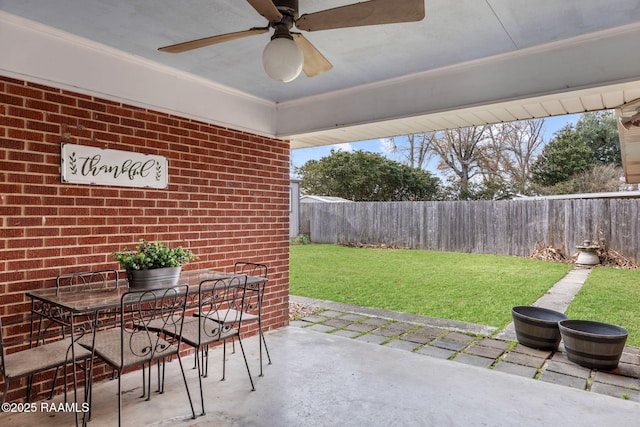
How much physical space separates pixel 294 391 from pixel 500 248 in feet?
29.4

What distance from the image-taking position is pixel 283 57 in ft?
6.35

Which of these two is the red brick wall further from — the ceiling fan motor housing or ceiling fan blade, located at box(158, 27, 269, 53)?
the ceiling fan motor housing

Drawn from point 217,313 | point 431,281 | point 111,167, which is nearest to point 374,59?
point 111,167

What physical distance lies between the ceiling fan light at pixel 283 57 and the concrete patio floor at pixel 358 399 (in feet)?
6.93

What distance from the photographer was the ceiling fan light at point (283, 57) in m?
1.93

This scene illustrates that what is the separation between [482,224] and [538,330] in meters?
7.29

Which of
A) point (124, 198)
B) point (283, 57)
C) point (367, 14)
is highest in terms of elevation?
point (367, 14)

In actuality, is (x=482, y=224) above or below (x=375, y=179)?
below

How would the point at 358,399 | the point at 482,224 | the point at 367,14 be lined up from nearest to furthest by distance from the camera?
the point at 367,14 < the point at 358,399 < the point at 482,224

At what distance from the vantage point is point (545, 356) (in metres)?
3.60

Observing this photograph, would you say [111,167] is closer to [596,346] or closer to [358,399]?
[358,399]

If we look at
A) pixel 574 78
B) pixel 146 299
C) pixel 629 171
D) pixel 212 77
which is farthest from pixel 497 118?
pixel 146 299

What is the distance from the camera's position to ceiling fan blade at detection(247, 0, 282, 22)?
1.75 m

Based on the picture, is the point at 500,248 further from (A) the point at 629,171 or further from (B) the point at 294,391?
(B) the point at 294,391
